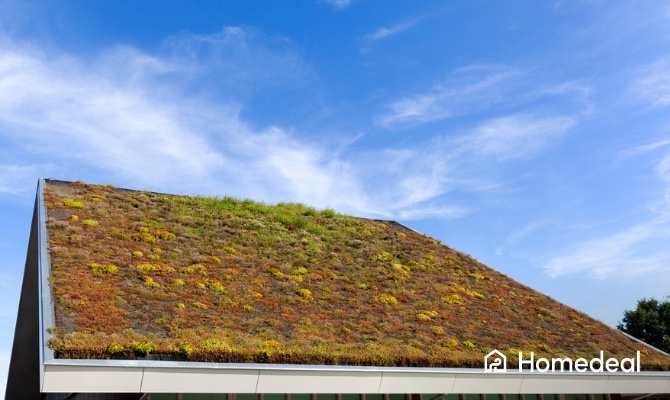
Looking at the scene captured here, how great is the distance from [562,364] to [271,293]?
30.5ft

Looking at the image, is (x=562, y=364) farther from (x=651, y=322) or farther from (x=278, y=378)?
(x=651, y=322)

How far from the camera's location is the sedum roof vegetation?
14.9 m

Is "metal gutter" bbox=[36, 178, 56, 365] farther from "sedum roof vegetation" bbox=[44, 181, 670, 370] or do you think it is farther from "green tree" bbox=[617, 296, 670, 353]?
"green tree" bbox=[617, 296, 670, 353]

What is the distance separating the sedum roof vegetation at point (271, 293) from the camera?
1490 cm

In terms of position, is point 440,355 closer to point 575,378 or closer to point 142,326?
point 575,378

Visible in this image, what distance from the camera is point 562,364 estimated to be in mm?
18562

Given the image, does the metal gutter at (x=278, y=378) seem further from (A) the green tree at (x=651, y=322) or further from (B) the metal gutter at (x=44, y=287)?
(A) the green tree at (x=651, y=322)

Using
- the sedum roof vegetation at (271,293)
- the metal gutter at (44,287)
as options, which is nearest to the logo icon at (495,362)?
the sedum roof vegetation at (271,293)

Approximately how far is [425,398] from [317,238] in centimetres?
1097

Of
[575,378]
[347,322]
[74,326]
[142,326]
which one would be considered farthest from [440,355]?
[74,326]

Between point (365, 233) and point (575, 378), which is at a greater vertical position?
→ point (365, 233)

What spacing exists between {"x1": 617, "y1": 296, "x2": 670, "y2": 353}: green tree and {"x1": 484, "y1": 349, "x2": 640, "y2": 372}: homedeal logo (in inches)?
1109

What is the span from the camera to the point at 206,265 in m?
20.8

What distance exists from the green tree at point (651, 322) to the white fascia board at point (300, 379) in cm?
Answer: 2928
